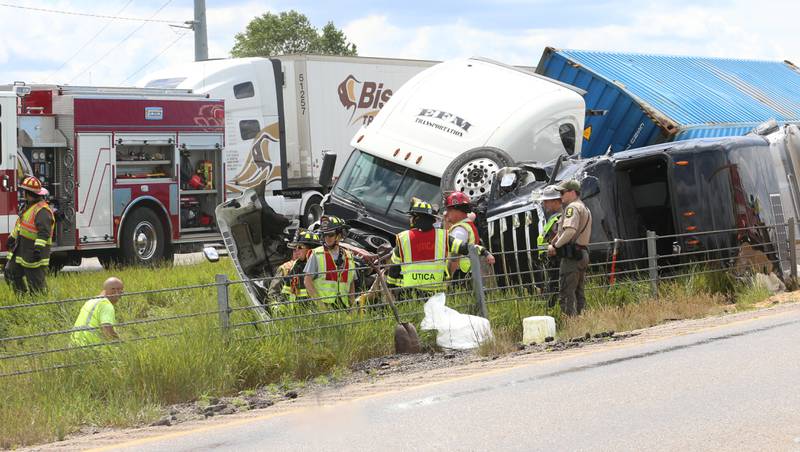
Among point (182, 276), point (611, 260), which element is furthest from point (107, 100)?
point (611, 260)

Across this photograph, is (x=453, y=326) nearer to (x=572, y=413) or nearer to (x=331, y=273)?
(x=331, y=273)

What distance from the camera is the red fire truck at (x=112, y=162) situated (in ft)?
67.0

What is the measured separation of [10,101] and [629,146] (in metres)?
9.20

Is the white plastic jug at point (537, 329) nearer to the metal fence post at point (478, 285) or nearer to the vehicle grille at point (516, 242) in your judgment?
the metal fence post at point (478, 285)

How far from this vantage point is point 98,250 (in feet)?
71.3

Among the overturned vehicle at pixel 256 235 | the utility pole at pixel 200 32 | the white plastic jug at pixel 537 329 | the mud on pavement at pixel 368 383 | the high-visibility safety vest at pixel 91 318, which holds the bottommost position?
the mud on pavement at pixel 368 383

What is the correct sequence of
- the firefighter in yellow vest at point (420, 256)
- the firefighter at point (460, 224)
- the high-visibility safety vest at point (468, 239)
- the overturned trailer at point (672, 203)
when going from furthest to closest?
the overturned trailer at point (672, 203) → the firefighter at point (460, 224) → the high-visibility safety vest at point (468, 239) → the firefighter in yellow vest at point (420, 256)

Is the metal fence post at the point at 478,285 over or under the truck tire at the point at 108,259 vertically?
under

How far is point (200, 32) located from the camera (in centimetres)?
3491

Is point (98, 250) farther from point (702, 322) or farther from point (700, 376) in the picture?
point (700, 376)

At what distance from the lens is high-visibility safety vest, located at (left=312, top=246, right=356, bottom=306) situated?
1184 centimetres

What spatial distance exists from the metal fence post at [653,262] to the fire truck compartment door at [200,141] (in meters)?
10.3

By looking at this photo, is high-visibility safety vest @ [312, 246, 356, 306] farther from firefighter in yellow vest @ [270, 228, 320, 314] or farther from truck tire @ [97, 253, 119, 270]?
truck tire @ [97, 253, 119, 270]

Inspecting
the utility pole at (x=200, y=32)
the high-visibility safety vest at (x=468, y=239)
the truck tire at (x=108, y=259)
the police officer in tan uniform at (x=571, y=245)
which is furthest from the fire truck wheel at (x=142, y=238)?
the utility pole at (x=200, y=32)
